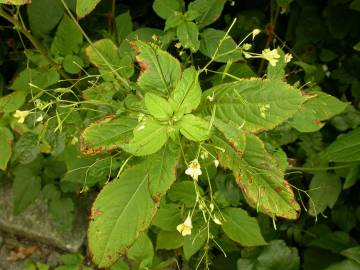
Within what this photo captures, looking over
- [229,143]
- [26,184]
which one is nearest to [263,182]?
[229,143]

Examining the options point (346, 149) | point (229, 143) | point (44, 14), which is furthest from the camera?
point (44, 14)

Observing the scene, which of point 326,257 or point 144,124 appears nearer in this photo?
point 144,124

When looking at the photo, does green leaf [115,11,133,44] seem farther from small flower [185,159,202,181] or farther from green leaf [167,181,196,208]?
small flower [185,159,202,181]

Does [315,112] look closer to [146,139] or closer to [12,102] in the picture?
[146,139]

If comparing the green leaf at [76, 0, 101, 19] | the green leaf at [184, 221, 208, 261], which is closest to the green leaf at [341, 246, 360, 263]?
the green leaf at [184, 221, 208, 261]

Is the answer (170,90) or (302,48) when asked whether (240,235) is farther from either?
(302,48)

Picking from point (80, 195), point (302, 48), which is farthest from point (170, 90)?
point (80, 195)

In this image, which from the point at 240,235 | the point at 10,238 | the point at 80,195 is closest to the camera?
the point at 240,235
